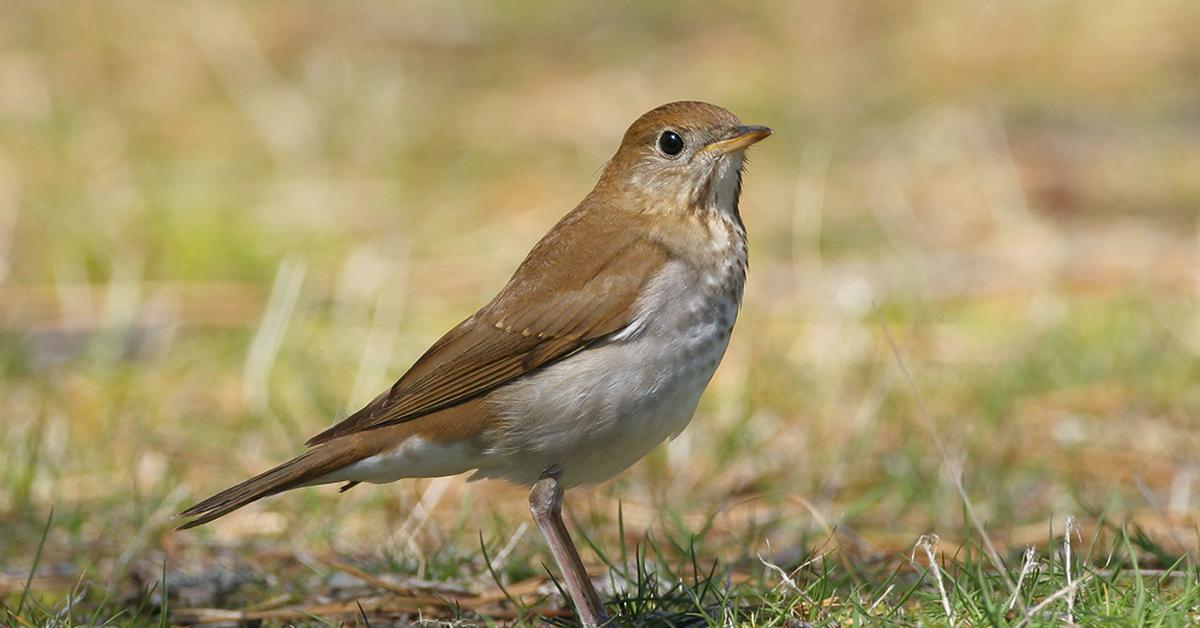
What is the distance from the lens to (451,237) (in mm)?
10133

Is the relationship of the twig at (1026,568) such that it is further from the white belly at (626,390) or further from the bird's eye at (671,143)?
the bird's eye at (671,143)

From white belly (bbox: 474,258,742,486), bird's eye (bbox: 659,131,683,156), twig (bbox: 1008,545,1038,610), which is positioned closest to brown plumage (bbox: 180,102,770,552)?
white belly (bbox: 474,258,742,486)

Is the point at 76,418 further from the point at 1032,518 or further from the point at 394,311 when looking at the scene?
the point at 1032,518

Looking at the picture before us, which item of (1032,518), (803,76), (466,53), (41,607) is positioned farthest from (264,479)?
(466,53)

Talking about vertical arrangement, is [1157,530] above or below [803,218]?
below

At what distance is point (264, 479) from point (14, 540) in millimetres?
1546

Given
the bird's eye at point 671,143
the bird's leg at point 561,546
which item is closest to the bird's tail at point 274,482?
the bird's leg at point 561,546

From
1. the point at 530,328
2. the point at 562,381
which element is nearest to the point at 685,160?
the point at 530,328

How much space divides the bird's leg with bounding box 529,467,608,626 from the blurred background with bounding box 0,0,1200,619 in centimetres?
29

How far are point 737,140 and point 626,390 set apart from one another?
0.98 meters

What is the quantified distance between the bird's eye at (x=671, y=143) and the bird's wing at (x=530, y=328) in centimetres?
40

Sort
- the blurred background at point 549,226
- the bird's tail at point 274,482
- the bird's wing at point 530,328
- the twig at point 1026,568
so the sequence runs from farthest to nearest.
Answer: the blurred background at point 549,226, the bird's wing at point 530,328, the bird's tail at point 274,482, the twig at point 1026,568

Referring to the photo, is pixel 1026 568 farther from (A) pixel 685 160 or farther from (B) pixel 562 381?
(A) pixel 685 160

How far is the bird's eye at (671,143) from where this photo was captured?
5.18 metres
